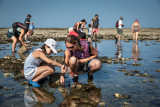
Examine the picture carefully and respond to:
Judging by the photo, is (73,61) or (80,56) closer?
(73,61)

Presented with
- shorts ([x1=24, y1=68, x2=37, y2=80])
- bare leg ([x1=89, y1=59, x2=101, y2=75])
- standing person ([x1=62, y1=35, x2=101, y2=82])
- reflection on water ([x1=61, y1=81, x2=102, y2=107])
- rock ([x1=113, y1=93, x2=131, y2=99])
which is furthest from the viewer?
bare leg ([x1=89, y1=59, x2=101, y2=75])

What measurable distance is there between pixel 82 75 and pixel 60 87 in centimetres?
138

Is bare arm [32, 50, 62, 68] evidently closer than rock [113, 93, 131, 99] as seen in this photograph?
No

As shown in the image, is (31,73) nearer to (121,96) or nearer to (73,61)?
(73,61)

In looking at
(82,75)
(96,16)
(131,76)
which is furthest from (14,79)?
(96,16)

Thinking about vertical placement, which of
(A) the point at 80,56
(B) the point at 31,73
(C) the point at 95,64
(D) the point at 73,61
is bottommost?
(B) the point at 31,73

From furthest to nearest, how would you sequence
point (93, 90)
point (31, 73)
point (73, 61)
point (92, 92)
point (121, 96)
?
1. point (73, 61)
2. point (31, 73)
3. point (93, 90)
4. point (92, 92)
5. point (121, 96)

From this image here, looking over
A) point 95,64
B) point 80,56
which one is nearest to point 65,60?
point 80,56

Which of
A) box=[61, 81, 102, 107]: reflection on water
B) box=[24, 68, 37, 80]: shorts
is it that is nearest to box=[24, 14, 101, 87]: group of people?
box=[24, 68, 37, 80]: shorts

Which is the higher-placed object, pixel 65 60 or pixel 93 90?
pixel 65 60

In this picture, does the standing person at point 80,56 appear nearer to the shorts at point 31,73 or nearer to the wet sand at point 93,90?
the wet sand at point 93,90

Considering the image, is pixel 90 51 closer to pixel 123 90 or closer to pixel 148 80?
pixel 123 90

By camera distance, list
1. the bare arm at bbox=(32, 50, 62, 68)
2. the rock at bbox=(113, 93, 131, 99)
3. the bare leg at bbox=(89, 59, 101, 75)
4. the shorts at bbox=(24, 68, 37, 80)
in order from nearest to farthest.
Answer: the rock at bbox=(113, 93, 131, 99)
the bare arm at bbox=(32, 50, 62, 68)
the shorts at bbox=(24, 68, 37, 80)
the bare leg at bbox=(89, 59, 101, 75)

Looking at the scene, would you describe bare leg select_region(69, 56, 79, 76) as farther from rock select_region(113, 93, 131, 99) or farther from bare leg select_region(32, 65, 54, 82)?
rock select_region(113, 93, 131, 99)
